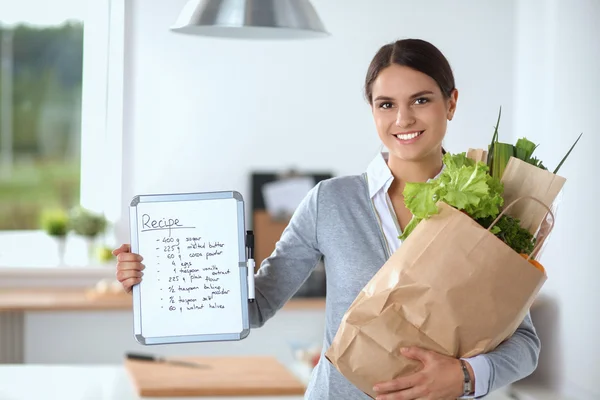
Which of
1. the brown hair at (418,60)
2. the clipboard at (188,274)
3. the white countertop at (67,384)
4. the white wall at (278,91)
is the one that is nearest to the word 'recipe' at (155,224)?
the clipboard at (188,274)

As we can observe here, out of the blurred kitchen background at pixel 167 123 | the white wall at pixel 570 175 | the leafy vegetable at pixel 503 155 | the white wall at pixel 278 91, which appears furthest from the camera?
the white wall at pixel 278 91

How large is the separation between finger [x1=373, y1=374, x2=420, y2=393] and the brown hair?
63 centimetres

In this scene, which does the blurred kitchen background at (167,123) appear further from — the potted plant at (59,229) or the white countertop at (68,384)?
the white countertop at (68,384)

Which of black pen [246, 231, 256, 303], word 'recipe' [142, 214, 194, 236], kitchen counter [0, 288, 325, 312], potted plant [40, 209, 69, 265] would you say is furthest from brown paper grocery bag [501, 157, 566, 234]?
potted plant [40, 209, 69, 265]

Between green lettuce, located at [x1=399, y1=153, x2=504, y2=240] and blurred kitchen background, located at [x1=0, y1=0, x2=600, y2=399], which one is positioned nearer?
green lettuce, located at [x1=399, y1=153, x2=504, y2=240]

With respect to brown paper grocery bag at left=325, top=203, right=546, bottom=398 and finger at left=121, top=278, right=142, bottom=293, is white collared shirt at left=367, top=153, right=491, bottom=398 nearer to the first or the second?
brown paper grocery bag at left=325, top=203, right=546, bottom=398

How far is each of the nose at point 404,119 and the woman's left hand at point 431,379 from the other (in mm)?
484

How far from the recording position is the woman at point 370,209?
1.76 m

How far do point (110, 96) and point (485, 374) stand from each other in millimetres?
3839

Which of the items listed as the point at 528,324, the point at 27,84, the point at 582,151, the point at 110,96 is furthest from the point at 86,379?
the point at 27,84

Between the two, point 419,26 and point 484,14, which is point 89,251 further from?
point 484,14

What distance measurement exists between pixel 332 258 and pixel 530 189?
0.45 meters

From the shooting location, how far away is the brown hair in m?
1.79

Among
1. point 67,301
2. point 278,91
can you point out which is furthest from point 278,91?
point 67,301
